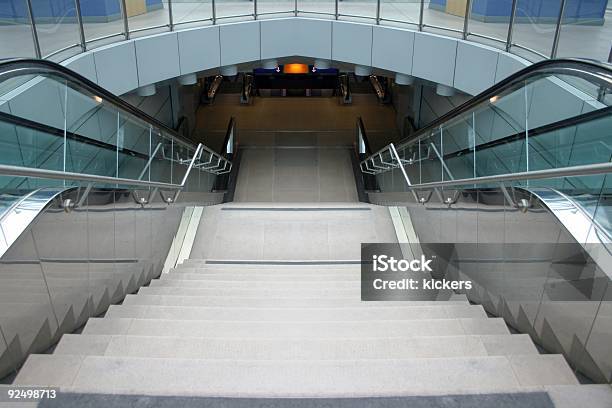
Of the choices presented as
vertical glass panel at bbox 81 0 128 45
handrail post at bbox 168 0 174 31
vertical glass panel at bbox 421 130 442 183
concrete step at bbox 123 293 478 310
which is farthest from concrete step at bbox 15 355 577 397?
handrail post at bbox 168 0 174 31

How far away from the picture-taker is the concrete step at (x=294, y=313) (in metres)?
2.97

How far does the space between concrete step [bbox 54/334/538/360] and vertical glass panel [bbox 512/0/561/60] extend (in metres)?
4.17

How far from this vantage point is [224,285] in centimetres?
392

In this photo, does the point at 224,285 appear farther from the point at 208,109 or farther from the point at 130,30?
the point at 208,109

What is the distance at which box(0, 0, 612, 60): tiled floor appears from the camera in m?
4.98

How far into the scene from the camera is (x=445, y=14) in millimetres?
7289

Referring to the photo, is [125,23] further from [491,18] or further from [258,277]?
[491,18]

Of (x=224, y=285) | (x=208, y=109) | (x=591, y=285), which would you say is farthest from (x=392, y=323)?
(x=208, y=109)

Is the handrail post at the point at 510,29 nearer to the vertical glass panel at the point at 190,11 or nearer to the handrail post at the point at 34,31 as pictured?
the vertical glass panel at the point at 190,11

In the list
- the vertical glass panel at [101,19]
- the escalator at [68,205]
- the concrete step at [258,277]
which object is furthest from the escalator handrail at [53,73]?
the vertical glass panel at [101,19]

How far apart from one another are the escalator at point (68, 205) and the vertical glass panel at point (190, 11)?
2.82m

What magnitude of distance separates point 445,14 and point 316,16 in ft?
6.41

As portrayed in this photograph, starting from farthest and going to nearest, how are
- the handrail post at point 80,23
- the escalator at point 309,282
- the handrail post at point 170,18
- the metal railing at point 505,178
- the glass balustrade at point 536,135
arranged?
the handrail post at point 170,18
the handrail post at point 80,23
the glass balustrade at point 536,135
the escalator at point 309,282
the metal railing at point 505,178

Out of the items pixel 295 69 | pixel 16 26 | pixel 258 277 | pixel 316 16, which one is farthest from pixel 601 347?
pixel 295 69
